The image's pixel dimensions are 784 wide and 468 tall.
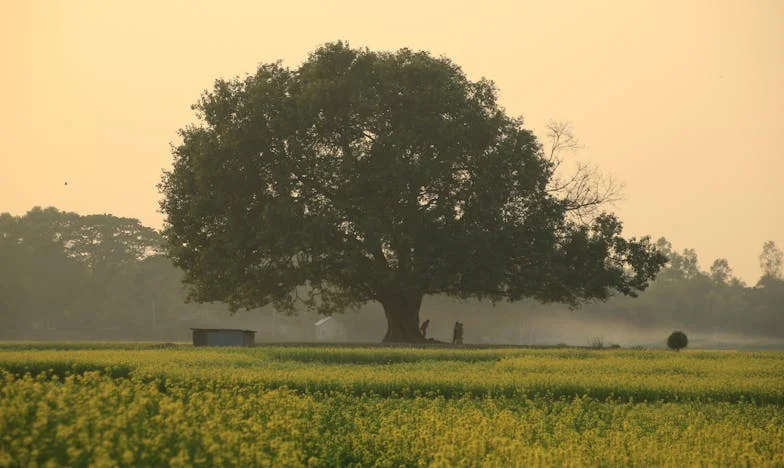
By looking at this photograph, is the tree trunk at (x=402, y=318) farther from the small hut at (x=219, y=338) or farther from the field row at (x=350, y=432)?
the field row at (x=350, y=432)

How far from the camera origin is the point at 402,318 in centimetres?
5253

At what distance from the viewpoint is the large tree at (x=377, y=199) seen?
1930 inches

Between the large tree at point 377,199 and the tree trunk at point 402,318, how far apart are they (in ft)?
0.34

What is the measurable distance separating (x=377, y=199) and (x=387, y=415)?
30.4m

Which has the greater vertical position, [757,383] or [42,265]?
[42,265]

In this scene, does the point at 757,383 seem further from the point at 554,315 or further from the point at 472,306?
the point at 554,315

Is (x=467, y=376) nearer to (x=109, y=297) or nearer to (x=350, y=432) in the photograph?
(x=350, y=432)

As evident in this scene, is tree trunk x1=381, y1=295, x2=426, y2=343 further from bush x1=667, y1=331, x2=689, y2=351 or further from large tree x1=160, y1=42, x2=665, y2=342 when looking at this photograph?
bush x1=667, y1=331, x2=689, y2=351

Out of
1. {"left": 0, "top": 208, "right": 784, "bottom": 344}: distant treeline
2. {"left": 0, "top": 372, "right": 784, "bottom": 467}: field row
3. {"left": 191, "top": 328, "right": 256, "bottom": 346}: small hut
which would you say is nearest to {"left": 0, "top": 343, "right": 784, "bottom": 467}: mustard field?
{"left": 0, "top": 372, "right": 784, "bottom": 467}: field row

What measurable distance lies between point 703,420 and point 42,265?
104 meters

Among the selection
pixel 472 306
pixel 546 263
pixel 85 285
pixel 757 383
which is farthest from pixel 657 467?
pixel 472 306

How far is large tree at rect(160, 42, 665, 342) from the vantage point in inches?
1930

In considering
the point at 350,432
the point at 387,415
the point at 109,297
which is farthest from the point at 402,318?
the point at 109,297

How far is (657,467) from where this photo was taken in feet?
→ 45.4
